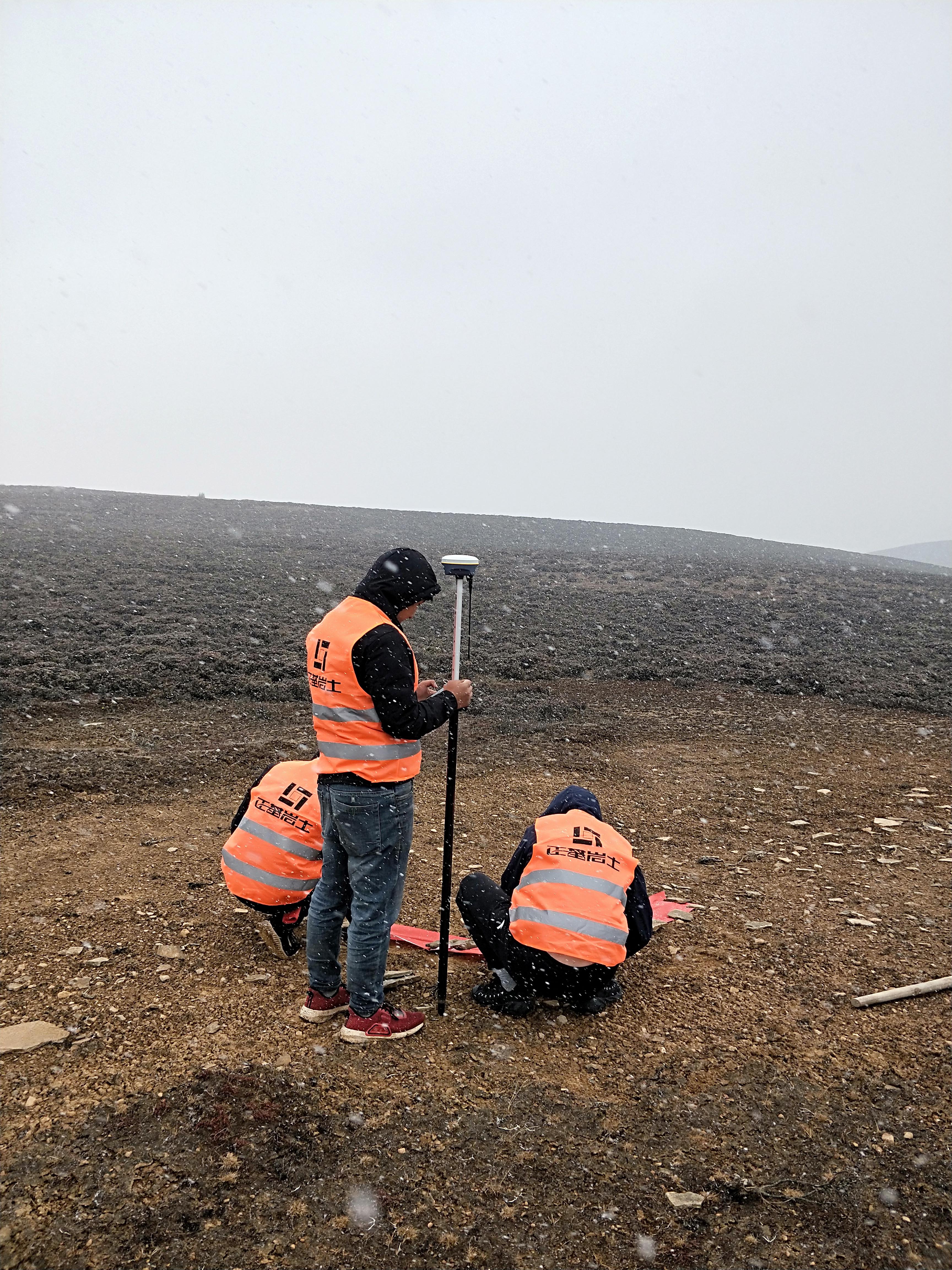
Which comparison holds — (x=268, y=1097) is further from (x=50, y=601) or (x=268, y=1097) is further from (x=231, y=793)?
(x=50, y=601)

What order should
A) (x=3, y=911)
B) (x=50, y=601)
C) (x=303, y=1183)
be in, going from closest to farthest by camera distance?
(x=303, y=1183) → (x=3, y=911) → (x=50, y=601)

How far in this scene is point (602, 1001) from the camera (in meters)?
4.27

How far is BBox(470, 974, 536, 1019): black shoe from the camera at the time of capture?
4191mm

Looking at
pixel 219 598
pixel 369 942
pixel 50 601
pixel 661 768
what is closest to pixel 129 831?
pixel 369 942

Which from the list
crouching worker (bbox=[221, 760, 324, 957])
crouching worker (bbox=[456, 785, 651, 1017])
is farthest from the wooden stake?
crouching worker (bbox=[221, 760, 324, 957])

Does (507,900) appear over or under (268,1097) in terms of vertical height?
over

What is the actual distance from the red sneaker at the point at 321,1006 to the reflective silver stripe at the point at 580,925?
41.3 inches

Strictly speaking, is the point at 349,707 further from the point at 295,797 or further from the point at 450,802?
the point at 295,797

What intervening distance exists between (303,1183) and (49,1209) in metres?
0.89

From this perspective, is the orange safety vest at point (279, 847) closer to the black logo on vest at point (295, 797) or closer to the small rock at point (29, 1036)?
the black logo on vest at point (295, 797)

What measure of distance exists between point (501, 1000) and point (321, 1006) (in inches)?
37.7

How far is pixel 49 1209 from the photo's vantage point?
2.79 meters

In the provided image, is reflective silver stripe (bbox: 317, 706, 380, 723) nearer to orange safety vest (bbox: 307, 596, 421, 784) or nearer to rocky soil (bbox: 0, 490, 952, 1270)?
orange safety vest (bbox: 307, 596, 421, 784)

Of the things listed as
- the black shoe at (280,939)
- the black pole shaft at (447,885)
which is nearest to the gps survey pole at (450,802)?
the black pole shaft at (447,885)
